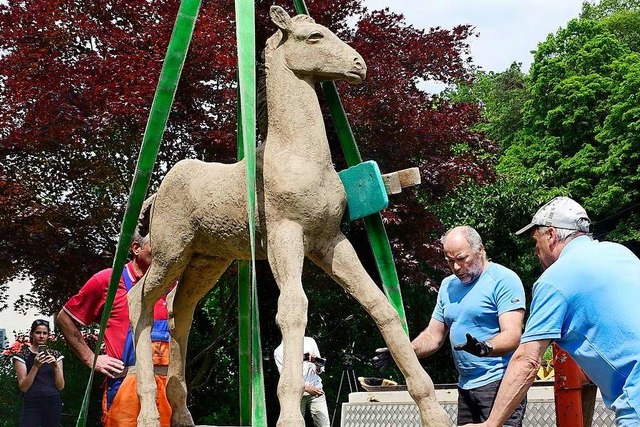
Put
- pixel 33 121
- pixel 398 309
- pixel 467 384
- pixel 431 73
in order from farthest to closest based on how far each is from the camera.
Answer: pixel 431 73, pixel 33 121, pixel 467 384, pixel 398 309

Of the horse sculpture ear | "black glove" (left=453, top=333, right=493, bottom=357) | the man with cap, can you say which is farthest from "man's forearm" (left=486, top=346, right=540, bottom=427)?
the horse sculpture ear

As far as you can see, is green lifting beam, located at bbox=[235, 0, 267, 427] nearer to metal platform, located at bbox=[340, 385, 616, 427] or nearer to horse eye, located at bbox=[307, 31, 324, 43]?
horse eye, located at bbox=[307, 31, 324, 43]

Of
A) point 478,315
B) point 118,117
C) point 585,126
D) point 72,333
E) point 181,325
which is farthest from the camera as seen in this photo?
point 585,126

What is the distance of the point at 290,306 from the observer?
134 inches

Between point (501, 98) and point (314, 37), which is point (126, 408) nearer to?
point (314, 37)

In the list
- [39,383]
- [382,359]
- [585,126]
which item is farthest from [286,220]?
[585,126]

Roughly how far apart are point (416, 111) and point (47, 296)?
158 inches

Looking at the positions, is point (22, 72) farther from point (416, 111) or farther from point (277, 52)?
point (277, 52)

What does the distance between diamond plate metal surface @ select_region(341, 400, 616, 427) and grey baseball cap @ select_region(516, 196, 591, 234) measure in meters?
1.77

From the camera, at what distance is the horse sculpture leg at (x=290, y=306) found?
10.9 ft

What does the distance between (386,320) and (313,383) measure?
4755mm

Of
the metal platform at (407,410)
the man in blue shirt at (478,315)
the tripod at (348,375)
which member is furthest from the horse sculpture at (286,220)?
the tripod at (348,375)

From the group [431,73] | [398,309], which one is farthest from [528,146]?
[398,309]

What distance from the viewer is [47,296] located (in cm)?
885
